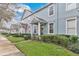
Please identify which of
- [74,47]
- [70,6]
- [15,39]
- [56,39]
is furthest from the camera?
[15,39]

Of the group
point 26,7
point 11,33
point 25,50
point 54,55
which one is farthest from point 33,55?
point 26,7

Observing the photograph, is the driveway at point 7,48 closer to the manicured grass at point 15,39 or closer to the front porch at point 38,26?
the manicured grass at point 15,39

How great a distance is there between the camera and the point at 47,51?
12.9 ft

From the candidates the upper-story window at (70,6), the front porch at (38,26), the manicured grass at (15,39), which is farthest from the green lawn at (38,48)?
the upper-story window at (70,6)

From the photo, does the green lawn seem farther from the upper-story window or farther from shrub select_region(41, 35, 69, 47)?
the upper-story window

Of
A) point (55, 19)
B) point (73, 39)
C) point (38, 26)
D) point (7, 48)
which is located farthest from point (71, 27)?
point (7, 48)

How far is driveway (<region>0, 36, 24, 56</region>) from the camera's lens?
3.97 meters

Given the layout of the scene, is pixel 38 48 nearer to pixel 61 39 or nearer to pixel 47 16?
pixel 61 39

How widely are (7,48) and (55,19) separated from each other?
4.57 ft

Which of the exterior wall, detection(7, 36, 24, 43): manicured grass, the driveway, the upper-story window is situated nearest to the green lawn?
detection(7, 36, 24, 43): manicured grass

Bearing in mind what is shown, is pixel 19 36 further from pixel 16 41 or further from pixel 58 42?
pixel 58 42

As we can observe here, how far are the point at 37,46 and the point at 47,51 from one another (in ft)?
0.97

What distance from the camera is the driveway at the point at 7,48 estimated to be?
3971mm

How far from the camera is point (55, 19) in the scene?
414 cm
